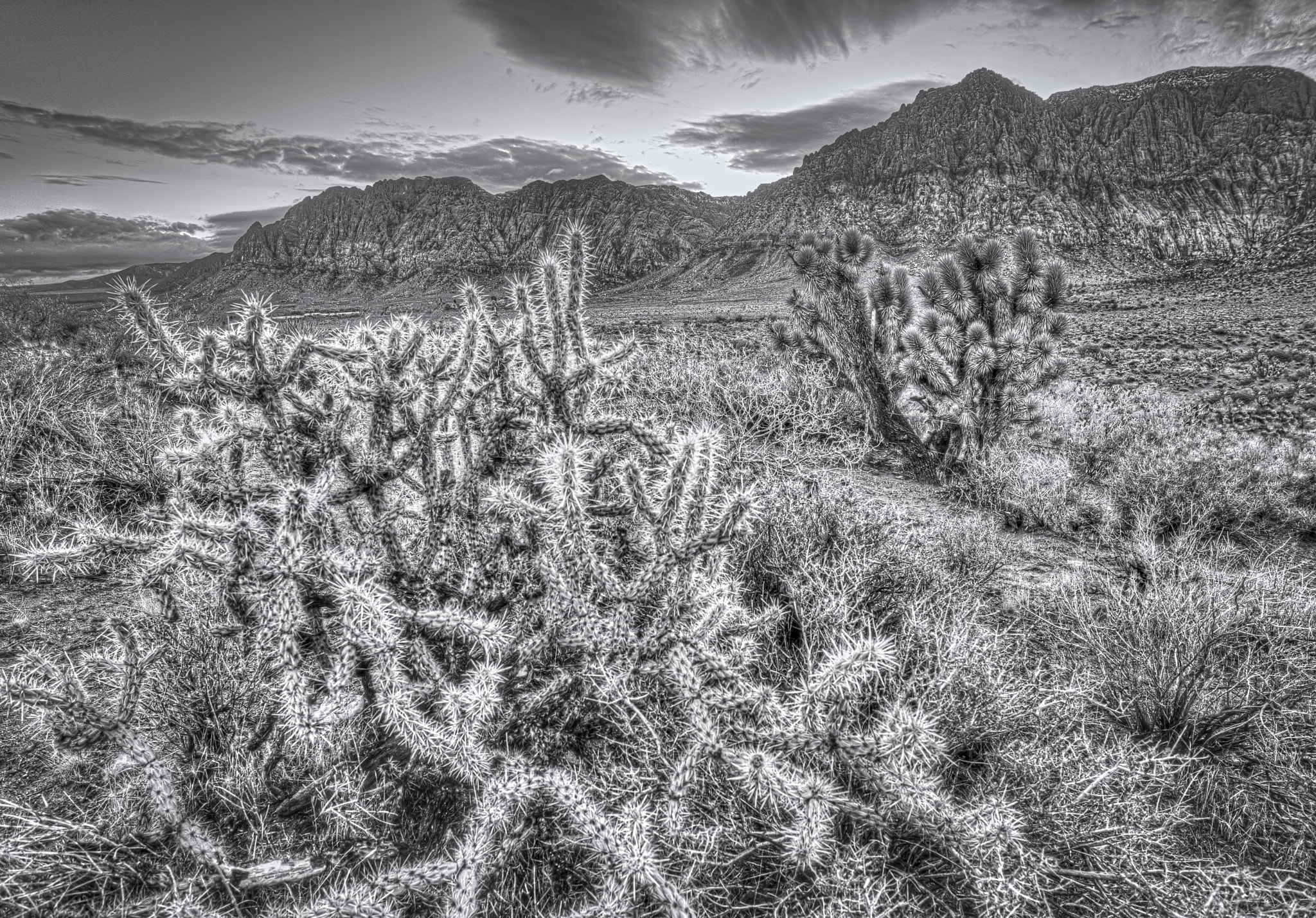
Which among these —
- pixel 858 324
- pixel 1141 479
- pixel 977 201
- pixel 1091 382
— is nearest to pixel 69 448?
pixel 858 324

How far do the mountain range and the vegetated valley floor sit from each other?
15.1 metres

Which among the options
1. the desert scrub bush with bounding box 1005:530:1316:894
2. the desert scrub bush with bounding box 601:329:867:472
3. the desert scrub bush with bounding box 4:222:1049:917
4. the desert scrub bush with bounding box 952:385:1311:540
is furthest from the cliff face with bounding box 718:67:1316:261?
the desert scrub bush with bounding box 4:222:1049:917

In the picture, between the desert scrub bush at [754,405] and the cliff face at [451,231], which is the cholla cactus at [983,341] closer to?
the desert scrub bush at [754,405]

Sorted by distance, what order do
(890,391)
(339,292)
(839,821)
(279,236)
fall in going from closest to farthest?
(839,821), (890,391), (339,292), (279,236)

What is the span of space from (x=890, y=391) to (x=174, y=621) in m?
8.73

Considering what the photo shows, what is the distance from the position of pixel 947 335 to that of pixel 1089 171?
234ft

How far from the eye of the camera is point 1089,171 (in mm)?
63656

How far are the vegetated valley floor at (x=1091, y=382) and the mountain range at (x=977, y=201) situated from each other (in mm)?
15148

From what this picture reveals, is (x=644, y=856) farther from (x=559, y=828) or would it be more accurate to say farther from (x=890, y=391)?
(x=890, y=391)

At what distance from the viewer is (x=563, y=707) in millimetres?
2488

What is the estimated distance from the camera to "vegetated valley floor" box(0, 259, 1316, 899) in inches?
141

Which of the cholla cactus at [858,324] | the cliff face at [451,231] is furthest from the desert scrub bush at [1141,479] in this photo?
the cliff face at [451,231]

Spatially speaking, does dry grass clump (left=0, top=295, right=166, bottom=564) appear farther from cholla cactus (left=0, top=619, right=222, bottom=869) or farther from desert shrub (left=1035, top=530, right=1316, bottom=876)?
desert shrub (left=1035, top=530, right=1316, bottom=876)

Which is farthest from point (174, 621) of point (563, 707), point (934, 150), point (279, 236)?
point (279, 236)
